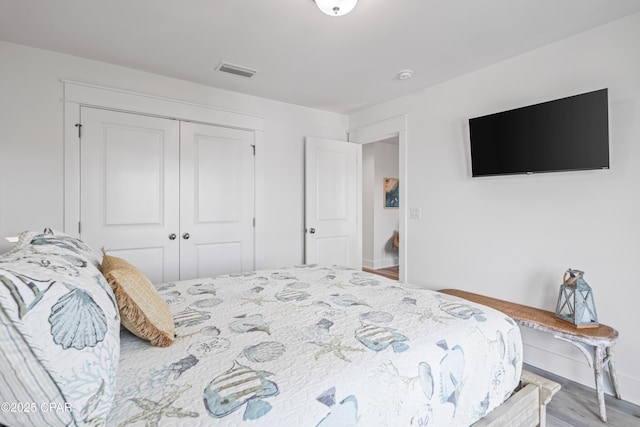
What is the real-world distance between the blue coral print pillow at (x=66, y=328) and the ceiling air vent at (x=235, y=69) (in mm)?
2368

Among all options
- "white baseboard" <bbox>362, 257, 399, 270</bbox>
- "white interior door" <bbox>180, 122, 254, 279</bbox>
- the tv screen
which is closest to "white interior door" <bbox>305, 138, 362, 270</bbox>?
"white interior door" <bbox>180, 122, 254, 279</bbox>

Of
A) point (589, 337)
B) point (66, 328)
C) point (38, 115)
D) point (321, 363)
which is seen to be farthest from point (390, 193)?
point (66, 328)

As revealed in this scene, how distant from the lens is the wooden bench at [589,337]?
1.89m

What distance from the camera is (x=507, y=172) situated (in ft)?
8.38

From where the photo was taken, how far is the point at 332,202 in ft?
13.2

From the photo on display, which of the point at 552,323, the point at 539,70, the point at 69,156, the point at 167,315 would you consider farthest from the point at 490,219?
the point at 69,156

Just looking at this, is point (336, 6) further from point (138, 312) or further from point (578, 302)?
point (578, 302)

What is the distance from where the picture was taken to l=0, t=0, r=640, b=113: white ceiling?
6.44 ft

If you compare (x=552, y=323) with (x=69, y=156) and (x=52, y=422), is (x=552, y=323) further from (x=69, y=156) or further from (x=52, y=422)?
(x=69, y=156)

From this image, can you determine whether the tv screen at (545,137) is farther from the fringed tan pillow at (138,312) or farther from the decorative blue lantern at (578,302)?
the fringed tan pillow at (138,312)

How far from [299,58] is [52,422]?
269 cm

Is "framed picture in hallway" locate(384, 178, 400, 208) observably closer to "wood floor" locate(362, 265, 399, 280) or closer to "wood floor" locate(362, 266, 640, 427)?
"wood floor" locate(362, 265, 399, 280)

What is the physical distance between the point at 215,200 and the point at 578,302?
3.18 m

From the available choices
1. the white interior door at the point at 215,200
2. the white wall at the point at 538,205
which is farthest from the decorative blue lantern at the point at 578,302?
the white interior door at the point at 215,200
